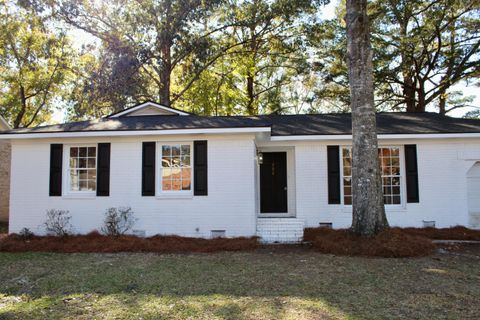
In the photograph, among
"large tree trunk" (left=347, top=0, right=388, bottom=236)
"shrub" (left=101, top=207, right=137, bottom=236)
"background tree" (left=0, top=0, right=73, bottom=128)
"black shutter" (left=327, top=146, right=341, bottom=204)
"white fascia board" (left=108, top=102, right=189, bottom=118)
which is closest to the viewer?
"large tree trunk" (left=347, top=0, right=388, bottom=236)

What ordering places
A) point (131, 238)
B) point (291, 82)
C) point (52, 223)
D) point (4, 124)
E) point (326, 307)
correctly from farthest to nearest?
1. point (291, 82)
2. point (4, 124)
3. point (52, 223)
4. point (131, 238)
5. point (326, 307)

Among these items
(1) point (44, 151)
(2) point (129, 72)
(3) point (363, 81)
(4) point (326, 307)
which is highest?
(2) point (129, 72)

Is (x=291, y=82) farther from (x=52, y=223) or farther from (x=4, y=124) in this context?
(x=52, y=223)

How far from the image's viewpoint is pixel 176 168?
30.4ft

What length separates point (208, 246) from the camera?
8094 millimetres

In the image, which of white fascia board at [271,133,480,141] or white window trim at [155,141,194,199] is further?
white fascia board at [271,133,480,141]

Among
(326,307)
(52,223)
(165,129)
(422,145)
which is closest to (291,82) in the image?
(422,145)

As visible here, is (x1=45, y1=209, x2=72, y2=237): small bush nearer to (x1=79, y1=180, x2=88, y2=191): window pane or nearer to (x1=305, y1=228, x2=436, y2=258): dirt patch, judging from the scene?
(x1=79, y1=180, x2=88, y2=191): window pane

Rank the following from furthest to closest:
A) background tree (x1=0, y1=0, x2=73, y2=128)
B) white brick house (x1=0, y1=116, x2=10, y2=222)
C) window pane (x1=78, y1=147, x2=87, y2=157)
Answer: background tree (x1=0, y1=0, x2=73, y2=128) < white brick house (x1=0, y1=116, x2=10, y2=222) < window pane (x1=78, y1=147, x2=87, y2=157)

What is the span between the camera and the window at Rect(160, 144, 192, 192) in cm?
924

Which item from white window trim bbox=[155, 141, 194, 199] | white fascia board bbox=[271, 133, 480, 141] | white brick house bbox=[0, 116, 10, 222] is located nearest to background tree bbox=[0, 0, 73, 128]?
white brick house bbox=[0, 116, 10, 222]

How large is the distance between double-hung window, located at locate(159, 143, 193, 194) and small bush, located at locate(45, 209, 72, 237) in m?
2.76

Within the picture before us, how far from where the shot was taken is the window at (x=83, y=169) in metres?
9.56

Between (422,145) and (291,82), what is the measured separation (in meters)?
17.4
